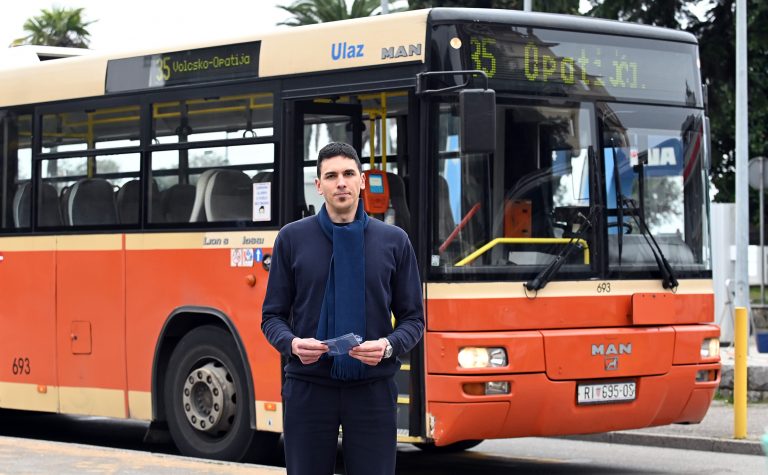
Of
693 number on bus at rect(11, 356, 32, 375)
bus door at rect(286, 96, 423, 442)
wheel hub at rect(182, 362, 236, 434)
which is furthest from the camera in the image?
693 number on bus at rect(11, 356, 32, 375)

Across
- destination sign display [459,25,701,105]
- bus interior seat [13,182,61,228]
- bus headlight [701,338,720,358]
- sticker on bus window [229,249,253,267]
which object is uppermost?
destination sign display [459,25,701,105]

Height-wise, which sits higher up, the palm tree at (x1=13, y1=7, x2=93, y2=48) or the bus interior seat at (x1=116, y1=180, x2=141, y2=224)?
the palm tree at (x1=13, y1=7, x2=93, y2=48)

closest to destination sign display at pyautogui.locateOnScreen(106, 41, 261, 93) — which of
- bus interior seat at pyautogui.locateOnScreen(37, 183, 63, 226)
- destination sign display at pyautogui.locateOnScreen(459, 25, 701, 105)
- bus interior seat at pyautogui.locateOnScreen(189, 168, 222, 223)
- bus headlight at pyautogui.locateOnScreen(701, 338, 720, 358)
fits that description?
bus interior seat at pyautogui.locateOnScreen(189, 168, 222, 223)

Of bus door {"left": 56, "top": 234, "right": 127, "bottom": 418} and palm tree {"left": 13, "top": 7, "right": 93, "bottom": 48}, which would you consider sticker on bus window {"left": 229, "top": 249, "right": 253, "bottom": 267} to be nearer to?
bus door {"left": 56, "top": 234, "right": 127, "bottom": 418}

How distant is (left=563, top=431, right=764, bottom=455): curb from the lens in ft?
42.1

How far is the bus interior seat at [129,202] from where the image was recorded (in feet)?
41.1

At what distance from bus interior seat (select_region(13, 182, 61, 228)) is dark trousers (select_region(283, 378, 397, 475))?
25.2 ft

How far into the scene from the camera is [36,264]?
13.4 m

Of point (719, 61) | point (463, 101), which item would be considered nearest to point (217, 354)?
point (463, 101)

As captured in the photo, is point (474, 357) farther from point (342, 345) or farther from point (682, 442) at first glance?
point (342, 345)

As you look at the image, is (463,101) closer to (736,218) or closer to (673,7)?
(736,218)

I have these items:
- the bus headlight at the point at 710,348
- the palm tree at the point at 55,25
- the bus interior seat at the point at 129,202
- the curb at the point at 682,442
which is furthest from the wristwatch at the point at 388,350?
the palm tree at the point at 55,25

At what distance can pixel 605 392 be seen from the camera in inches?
417

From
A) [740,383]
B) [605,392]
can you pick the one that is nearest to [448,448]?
[740,383]
